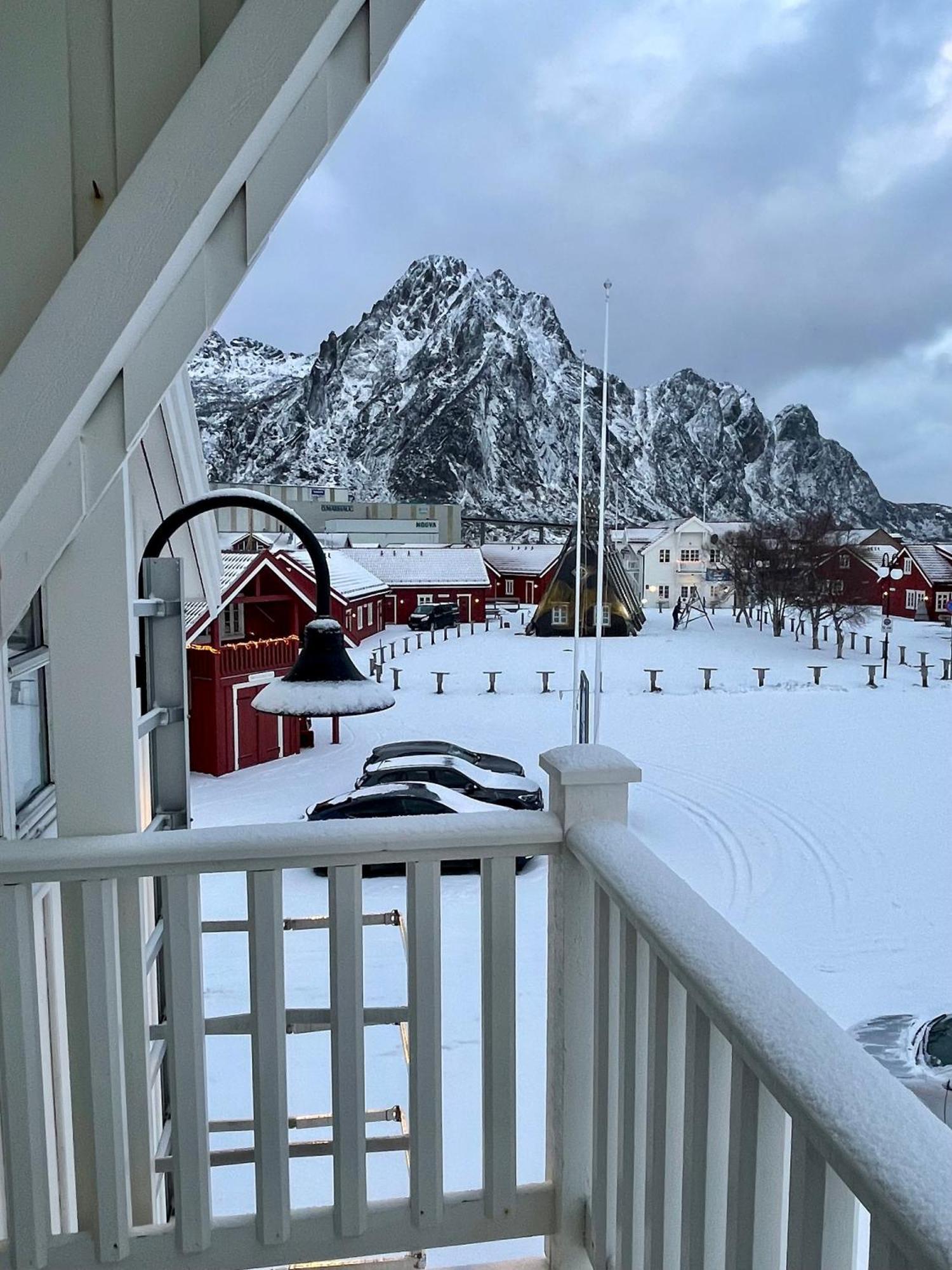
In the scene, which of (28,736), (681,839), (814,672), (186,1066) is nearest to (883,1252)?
(186,1066)

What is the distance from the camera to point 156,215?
0.67 metres

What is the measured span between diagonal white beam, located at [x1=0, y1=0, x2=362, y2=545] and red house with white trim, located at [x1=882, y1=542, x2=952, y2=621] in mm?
21787

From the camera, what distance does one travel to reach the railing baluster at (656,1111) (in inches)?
24.7

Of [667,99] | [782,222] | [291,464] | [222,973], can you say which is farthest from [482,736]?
[291,464]

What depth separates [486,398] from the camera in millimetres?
64750

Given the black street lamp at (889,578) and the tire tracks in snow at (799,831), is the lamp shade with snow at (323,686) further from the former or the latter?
the black street lamp at (889,578)

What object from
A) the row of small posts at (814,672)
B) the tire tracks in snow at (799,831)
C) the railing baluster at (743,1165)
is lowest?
the tire tracks in snow at (799,831)

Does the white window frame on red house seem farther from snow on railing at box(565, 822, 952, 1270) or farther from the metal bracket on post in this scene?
snow on railing at box(565, 822, 952, 1270)

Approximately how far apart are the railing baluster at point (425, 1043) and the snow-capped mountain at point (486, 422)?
165ft

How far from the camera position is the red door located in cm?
752

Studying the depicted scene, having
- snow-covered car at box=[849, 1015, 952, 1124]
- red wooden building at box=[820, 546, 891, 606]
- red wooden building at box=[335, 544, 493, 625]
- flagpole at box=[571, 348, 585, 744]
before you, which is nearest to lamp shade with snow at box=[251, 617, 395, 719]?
snow-covered car at box=[849, 1015, 952, 1124]

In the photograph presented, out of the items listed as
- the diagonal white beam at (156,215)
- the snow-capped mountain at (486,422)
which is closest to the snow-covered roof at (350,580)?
the diagonal white beam at (156,215)

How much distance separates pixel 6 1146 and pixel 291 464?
58.0 meters

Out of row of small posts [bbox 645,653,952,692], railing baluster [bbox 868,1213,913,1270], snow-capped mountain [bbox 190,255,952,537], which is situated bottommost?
row of small posts [bbox 645,653,952,692]
